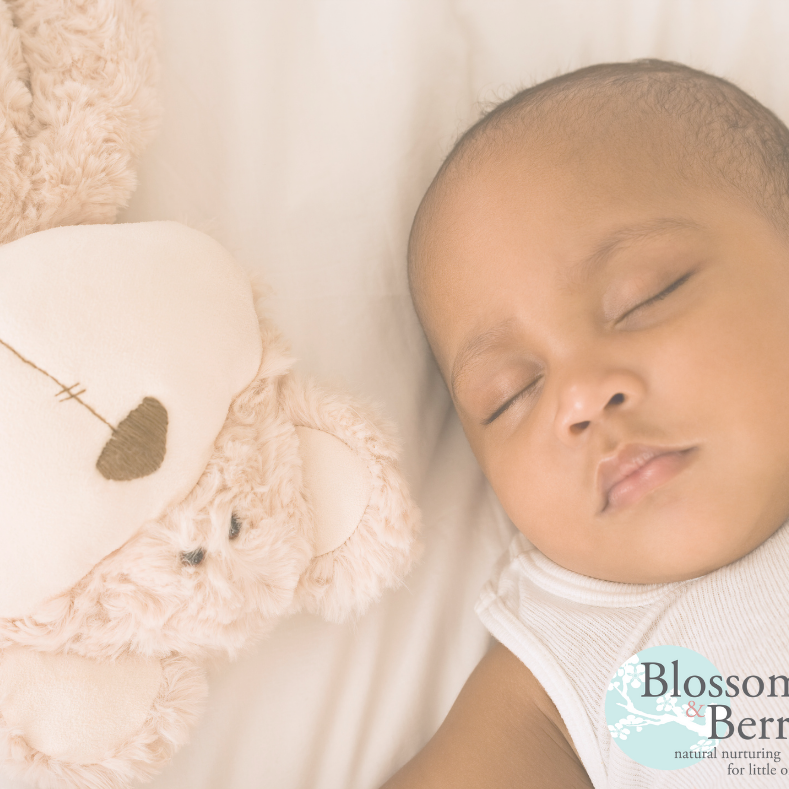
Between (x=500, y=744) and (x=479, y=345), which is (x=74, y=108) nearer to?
(x=479, y=345)

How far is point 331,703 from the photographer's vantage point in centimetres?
90

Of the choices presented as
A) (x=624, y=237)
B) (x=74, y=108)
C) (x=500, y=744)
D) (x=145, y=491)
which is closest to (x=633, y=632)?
(x=500, y=744)

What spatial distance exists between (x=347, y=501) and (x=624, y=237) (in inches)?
16.5

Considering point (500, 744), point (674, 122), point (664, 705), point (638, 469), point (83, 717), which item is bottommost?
point (500, 744)

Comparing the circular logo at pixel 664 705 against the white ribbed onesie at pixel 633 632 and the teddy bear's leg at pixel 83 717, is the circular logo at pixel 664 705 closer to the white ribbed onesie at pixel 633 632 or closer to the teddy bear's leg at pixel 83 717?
the white ribbed onesie at pixel 633 632

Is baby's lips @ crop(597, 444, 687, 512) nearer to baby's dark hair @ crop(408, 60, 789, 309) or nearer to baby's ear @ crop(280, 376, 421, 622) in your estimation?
baby's ear @ crop(280, 376, 421, 622)

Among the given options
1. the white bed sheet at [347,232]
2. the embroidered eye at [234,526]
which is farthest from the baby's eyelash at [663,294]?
the embroidered eye at [234,526]

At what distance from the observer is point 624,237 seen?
0.80m

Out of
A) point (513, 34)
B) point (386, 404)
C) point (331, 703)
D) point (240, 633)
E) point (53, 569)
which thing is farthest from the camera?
point (513, 34)

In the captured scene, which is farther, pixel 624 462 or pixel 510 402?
pixel 510 402

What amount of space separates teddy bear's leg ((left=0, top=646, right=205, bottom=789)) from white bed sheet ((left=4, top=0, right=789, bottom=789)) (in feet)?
0.52

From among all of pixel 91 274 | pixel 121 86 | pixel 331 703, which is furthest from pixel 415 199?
pixel 331 703

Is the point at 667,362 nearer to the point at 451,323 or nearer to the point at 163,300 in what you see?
the point at 451,323

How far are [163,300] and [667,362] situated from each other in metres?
0.50
